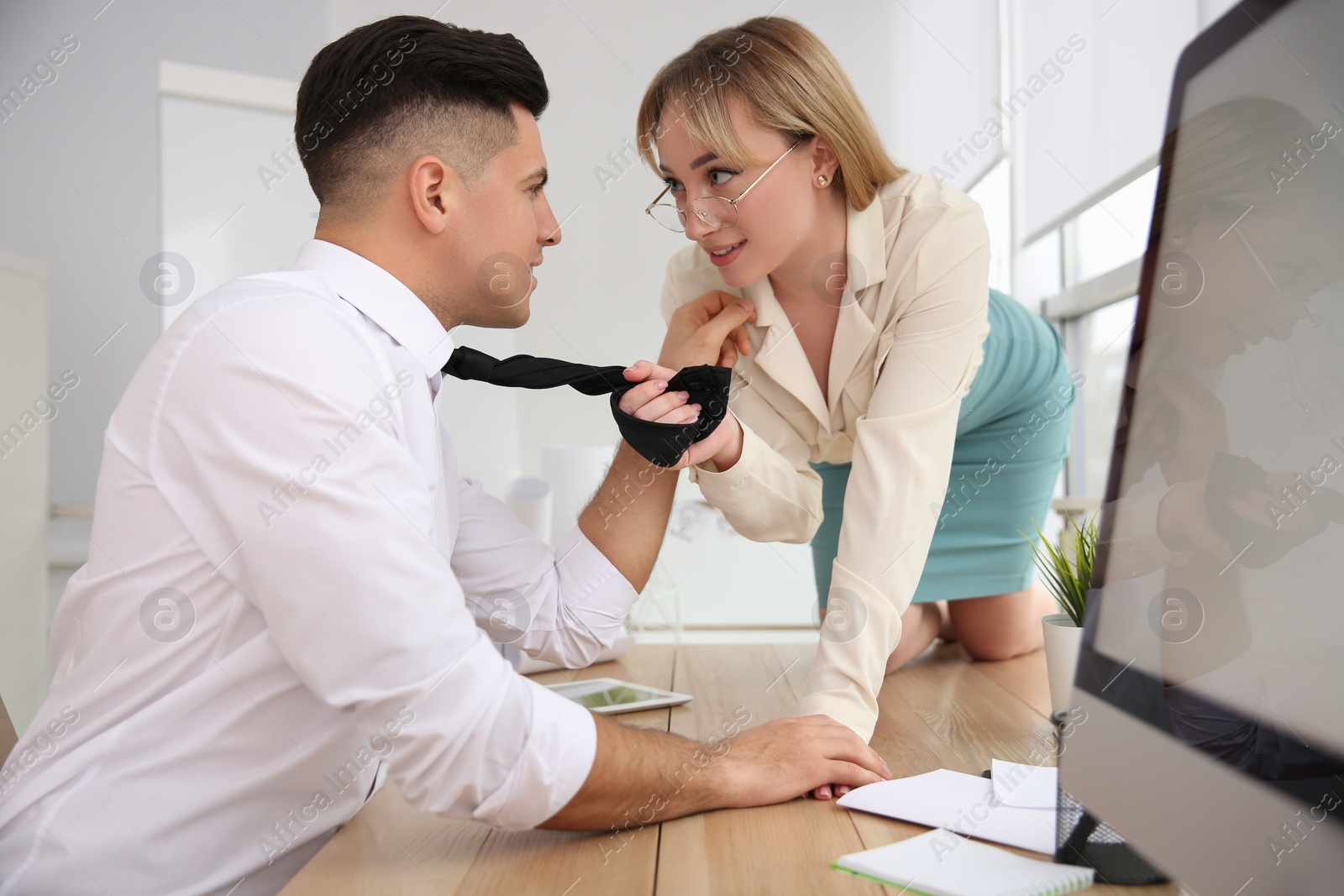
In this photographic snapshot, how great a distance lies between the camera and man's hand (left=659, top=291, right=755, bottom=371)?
1.42m

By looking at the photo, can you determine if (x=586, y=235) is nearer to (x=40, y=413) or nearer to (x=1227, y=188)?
(x=40, y=413)

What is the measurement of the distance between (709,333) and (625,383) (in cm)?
33

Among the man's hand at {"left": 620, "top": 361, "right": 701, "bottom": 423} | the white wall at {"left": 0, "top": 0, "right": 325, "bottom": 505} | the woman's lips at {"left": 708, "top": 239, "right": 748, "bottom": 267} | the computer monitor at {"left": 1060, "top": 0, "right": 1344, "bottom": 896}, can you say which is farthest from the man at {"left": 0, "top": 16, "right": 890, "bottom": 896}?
the white wall at {"left": 0, "top": 0, "right": 325, "bottom": 505}

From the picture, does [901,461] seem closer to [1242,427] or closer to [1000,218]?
[1242,427]

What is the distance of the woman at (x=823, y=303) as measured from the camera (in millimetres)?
1182

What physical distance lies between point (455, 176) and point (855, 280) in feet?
2.09

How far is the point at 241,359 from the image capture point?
2.42 feet

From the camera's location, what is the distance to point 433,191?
3.44 feet

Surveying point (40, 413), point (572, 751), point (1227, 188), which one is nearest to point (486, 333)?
point (40, 413)

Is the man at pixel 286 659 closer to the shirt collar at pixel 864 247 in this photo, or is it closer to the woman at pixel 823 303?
the woman at pixel 823 303

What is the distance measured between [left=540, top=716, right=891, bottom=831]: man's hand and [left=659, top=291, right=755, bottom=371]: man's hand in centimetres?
65

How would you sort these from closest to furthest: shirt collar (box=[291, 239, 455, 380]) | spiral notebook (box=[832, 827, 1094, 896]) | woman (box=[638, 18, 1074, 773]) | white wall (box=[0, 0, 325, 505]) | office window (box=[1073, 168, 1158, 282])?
1. spiral notebook (box=[832, 827, 1094, 896])
2. shirt collar (box=[291, 239, 455, 380])
3. woman (box=[638, 18, 1074, 773])
4. office window (box=[1073, 168, 1158, 282])
5. white wall (box=[0, 0, 325, 505])

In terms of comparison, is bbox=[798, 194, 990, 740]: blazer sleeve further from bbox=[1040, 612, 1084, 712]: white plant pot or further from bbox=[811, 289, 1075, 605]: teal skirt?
bbox=[811, 289, 1075, 605]: teal skirt

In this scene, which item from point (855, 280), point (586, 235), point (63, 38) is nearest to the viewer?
point (855, 280)
